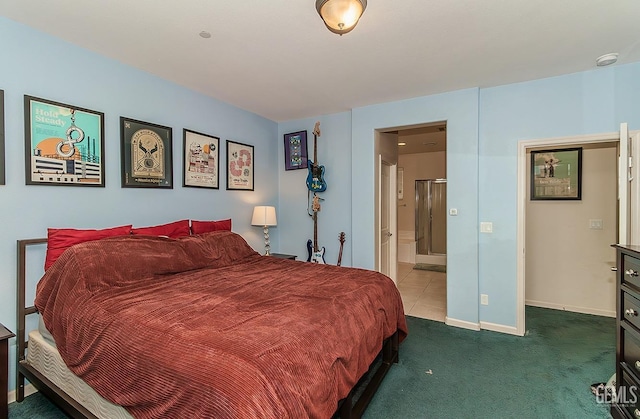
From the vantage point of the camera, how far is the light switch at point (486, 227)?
3.20 m

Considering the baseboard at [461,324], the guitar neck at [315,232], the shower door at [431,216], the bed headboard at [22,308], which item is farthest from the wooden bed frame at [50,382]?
the shower door at [431,216]

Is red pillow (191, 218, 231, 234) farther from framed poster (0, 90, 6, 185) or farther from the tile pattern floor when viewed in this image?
the tile pattern floor

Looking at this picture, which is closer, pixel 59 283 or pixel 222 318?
pixel 222 318

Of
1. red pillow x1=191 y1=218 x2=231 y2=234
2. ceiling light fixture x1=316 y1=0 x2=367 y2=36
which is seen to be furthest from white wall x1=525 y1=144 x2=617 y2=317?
red pillow x1=191 y1=218 x2=231 y2=234

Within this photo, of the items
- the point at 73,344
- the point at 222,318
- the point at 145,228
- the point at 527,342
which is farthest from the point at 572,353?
the point at 145,228

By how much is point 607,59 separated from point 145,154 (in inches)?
165

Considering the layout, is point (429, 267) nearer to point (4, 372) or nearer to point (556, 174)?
point (556, 174)

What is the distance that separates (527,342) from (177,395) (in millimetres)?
3166

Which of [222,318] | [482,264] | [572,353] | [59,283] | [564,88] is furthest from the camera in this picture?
[482,264]

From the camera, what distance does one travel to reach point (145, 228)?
2.70m

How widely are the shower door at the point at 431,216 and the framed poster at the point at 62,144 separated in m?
6.07

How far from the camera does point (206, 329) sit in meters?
1.39

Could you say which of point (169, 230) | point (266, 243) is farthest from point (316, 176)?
point (169, 230)

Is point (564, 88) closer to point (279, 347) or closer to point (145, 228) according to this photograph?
point (279, 347)
